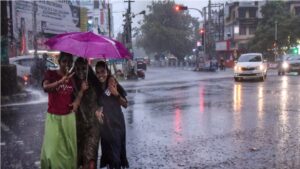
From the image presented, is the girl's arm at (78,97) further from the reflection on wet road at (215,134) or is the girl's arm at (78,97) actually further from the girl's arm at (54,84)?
the reflection on wet road at (215,134)

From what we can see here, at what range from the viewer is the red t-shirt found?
5395 mm

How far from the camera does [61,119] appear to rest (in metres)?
5.37

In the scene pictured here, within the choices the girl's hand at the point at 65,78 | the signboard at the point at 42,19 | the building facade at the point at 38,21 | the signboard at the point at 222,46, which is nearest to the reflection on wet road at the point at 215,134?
the girl's hand at the point at 65,78

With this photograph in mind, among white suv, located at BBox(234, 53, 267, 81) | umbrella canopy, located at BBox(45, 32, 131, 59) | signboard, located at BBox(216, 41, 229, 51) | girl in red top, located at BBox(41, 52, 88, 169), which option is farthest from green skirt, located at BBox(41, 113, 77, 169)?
signboard, located at BBox(216, 41, 229, 51)

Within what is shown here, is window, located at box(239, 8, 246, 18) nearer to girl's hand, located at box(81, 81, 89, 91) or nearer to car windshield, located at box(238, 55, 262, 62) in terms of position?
car windshield, located at box(238, 55, 262, 62)

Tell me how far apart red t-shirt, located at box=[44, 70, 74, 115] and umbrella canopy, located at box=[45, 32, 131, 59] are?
0.34m

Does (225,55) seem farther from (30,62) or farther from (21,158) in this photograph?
(21,158)

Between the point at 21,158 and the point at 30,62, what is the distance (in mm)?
18508

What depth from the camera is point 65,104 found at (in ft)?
17.7

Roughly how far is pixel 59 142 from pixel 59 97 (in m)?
0.50

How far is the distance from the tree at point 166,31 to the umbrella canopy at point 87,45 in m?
82.6

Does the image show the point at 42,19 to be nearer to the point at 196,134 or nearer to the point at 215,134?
the point at 196,134

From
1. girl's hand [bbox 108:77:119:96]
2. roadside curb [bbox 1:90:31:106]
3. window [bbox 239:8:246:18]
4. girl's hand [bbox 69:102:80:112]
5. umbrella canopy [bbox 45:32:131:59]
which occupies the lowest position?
roadside curb [bbox 1:90:31:106]

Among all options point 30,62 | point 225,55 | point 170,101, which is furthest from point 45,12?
Answer: point 225,55
